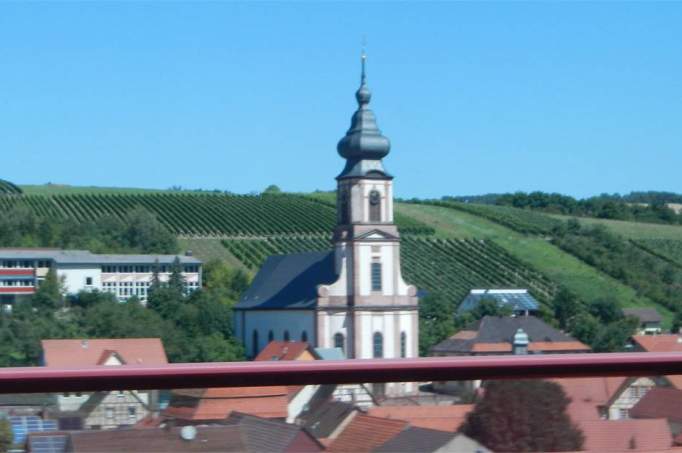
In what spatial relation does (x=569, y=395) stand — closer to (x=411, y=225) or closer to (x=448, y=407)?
(x=448, y=407)

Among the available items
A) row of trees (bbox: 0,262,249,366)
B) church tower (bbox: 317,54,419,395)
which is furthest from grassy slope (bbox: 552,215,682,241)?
row of trees (bbox: 0,262,249,366)

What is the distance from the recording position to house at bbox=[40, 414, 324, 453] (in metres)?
2.72

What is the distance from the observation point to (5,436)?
2.71 m

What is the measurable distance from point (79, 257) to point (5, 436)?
162 feet

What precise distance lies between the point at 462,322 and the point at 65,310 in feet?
45.2

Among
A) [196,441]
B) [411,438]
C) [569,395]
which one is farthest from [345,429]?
[569,395]

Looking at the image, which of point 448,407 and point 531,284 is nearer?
point 448,407

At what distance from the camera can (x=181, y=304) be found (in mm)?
39000

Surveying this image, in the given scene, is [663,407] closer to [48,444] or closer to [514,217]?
[48,444]

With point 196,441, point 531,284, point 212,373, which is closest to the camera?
point 212,373

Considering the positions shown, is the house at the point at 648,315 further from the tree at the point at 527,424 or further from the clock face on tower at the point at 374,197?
the tree at the point at 527,424

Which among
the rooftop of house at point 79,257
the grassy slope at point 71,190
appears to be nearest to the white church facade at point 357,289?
the rooftop of house at point 79,257

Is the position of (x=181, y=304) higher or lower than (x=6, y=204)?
lower

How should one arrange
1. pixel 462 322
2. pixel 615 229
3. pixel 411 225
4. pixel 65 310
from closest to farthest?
pixel 65 310
pixel 462 322
pixel 615 229
pixel 411 225
